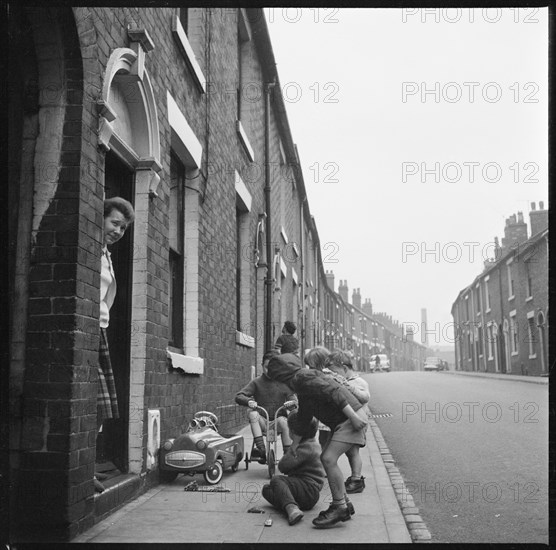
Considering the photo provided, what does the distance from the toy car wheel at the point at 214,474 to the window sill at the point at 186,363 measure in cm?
108

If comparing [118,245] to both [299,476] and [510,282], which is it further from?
[510,282]

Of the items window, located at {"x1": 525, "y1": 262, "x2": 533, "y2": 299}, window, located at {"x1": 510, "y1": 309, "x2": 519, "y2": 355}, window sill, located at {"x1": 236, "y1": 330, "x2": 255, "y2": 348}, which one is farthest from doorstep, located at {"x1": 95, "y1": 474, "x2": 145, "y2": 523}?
window, located at {"x1": 510, "y1": 309, "x2": 519, "y2": 355}

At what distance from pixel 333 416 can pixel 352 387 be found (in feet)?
2.36

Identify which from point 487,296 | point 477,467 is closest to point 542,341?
point 487,296

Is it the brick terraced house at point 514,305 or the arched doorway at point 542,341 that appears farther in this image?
the brick terraced house at point 514,305

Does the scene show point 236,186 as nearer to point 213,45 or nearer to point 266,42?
point 213,45

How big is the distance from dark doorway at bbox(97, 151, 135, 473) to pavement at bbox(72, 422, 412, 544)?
19.7 inches

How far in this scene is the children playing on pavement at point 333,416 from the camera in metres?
4.90

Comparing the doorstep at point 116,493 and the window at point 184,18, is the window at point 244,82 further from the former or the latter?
the doorstep at point 116,493

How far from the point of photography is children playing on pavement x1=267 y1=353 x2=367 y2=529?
4.90m

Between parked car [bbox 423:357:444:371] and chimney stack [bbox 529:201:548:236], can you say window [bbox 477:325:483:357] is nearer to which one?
parked car [bbox 423:357:444:371]

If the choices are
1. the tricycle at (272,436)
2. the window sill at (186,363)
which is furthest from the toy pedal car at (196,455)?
the window sill at (186,363)

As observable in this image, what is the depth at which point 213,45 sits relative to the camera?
9.30 metres

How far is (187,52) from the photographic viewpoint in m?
7.57
